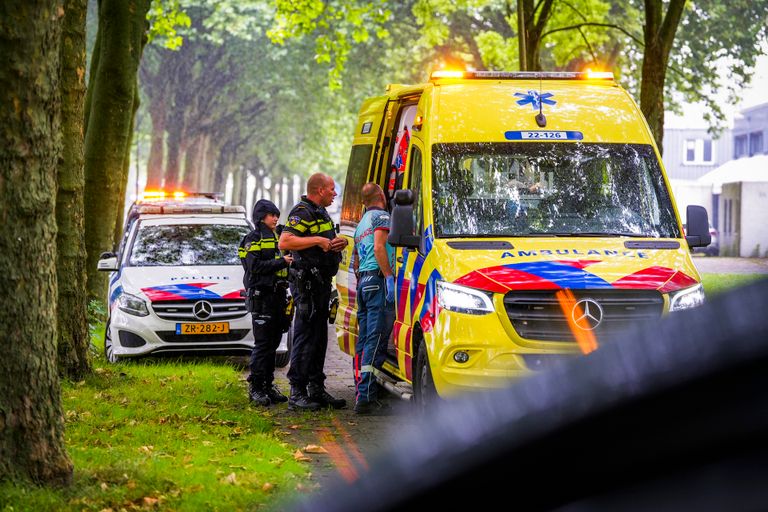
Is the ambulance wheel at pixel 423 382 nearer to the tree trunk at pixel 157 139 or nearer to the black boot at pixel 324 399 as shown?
the black boot at pixel 324 399

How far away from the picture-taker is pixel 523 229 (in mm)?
9164

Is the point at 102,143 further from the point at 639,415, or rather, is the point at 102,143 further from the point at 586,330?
the point at 639,415

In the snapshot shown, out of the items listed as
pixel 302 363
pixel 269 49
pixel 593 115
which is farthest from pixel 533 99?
pixel 269 49

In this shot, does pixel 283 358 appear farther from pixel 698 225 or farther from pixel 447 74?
pixel 698 225

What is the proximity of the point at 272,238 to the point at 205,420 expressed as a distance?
2072mm

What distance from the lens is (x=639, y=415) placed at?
78cm

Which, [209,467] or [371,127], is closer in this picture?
[209,467]

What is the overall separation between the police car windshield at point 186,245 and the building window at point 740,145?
186 feet

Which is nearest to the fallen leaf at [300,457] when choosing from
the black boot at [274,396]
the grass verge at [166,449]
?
the grass verge at [166,449]

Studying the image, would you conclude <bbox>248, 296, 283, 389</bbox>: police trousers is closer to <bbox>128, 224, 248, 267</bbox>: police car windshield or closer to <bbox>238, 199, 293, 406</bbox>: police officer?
<bbox>238, 199, 293, 406</bbox>: police officer

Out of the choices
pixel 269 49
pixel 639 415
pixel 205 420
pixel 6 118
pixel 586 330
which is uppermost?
pixel 269 49

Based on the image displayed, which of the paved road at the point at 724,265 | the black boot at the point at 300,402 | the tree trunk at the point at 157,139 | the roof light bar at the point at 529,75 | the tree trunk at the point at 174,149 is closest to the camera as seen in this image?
the roof light bar at the point at 529,75

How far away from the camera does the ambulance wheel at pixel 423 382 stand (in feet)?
29.5

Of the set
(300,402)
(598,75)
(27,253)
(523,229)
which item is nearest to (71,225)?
(300,402)
